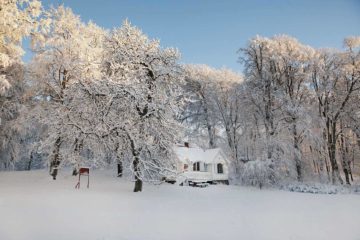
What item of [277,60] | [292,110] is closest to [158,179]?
[292,110]

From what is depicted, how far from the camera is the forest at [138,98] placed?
15.4 meters

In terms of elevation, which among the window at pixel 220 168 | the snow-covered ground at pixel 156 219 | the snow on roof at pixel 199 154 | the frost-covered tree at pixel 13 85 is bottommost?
the snow-covered ground at pixel 156 219

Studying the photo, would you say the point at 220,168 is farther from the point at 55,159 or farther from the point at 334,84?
the point at 55,159

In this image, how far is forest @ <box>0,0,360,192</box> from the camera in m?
15.4

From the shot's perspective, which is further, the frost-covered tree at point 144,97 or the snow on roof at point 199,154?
the snow on roof at point 199,154

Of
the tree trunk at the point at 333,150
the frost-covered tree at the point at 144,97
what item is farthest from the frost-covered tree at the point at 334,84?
the frost-covered tree at the point at 144,97

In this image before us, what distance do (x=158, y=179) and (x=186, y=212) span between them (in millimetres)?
6261

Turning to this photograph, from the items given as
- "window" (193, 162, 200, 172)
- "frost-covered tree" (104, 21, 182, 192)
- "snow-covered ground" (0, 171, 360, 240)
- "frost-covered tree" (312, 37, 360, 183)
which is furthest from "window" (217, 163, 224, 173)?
"snow-covered ground" (0, 171, 360, 240)

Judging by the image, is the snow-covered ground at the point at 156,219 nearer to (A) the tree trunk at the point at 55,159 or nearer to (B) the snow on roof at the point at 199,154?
(A) the tree trunk at the point at 55,159

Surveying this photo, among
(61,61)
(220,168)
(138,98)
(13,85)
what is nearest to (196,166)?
(220,168)

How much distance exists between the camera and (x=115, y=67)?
601 inches

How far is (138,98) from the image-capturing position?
15.2 meters

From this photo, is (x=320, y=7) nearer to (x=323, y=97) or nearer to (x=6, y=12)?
(x=6, y=12)

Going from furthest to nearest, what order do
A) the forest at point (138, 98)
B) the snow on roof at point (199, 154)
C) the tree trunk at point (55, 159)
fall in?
1. the snow on roof at point (199, 154)
2. the tree trunk at point (55, 159)
3. the forest at point (138, 98)
